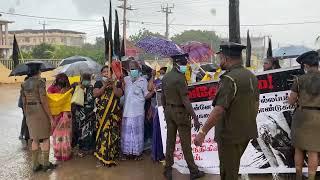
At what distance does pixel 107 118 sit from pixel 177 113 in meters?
1.56

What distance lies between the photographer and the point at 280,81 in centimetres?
574

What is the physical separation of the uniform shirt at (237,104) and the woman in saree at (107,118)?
3.14 m

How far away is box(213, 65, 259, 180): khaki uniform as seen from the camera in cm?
396

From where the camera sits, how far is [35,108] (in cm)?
662

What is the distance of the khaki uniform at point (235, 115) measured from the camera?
13.0ft

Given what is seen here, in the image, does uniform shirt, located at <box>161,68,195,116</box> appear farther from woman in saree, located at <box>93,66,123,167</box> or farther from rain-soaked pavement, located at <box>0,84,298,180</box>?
woman in saree, located at <box>93,66,123,167</box>

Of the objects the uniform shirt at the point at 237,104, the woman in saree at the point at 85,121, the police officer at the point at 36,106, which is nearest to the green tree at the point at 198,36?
the woman in saree at the point at 85,121

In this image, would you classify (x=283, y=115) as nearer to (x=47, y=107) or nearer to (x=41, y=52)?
(x=47, y=107)

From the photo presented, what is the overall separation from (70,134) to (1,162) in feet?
4.53

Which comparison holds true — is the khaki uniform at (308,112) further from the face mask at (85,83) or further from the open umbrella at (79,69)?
the open umbrella at (79,69)

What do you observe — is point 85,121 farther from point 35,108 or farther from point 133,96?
point 35,108

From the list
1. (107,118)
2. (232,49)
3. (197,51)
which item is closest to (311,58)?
(232,49)

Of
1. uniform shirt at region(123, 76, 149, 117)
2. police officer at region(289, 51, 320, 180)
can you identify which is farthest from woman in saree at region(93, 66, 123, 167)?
police officer at region(289, 51, 320, 180)

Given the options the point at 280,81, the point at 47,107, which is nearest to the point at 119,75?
the point at 47,107
